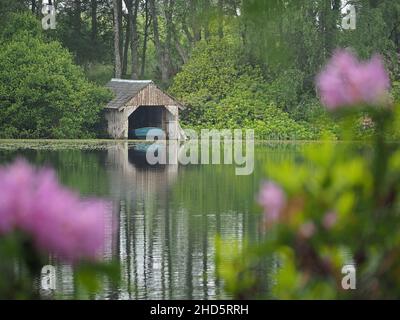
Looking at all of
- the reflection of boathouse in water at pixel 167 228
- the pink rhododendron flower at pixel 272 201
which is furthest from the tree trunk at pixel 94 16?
the pink rhododendron flower at pixel 272 201

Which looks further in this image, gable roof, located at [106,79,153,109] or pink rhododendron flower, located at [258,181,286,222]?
gable roof, located at [106,79,153,109]

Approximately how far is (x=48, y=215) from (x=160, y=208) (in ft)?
59.2

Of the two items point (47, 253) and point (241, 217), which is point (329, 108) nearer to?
point (47, 253)

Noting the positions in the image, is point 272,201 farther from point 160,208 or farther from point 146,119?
point 146,119

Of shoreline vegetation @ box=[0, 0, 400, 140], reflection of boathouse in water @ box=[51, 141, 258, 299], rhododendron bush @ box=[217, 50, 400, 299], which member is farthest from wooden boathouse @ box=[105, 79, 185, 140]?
rhododendron bush @ box=[217, 50, 400, 299]

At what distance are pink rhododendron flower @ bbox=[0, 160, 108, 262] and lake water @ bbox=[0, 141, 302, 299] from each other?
27.8 ft

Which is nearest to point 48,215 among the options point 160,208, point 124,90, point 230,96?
point 160,208

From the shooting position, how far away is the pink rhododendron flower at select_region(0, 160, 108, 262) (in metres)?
2.13

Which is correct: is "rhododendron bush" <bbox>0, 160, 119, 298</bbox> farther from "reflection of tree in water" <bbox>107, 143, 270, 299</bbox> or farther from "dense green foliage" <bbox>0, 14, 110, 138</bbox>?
"dense green foliage" <bbox>0, 14, 110, 138</bbox>

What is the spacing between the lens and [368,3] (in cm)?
3412

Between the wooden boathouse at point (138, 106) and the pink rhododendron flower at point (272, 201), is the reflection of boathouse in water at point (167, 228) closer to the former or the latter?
the pink rhododendron flower at point (272, 201)

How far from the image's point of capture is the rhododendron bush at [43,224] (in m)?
2.13

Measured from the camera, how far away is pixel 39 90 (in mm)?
35906
